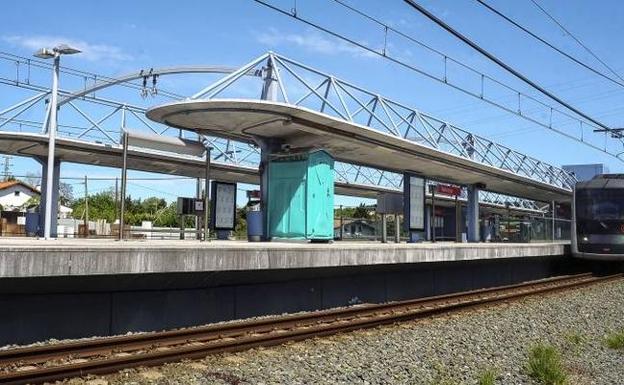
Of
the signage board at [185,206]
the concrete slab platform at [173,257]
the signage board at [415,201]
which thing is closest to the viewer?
the concrete slab platform at [173,257]

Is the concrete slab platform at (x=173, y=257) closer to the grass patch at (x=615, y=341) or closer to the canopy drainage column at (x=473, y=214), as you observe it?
the grass patch at (x=615, y=341)

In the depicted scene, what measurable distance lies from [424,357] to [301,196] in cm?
929

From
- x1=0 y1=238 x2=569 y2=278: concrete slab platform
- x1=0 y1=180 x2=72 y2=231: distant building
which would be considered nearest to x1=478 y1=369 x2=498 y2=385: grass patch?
x1=0 y1=238 x2=569 y2=278: concrete slab platform

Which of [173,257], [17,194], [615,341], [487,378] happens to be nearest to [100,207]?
[17,194]

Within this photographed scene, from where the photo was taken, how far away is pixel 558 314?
14.8m

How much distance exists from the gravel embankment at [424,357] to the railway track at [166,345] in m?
0.17

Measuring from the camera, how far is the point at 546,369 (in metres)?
8.40

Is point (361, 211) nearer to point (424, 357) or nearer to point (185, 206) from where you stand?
point (185, 206)

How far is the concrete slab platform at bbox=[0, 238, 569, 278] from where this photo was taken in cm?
873


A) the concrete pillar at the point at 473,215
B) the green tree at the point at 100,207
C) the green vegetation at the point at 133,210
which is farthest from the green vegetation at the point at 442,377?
the green tree at the point at 100,207

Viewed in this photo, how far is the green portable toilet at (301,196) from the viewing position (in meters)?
18.3

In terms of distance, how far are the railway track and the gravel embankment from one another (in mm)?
175

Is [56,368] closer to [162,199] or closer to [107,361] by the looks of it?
[107,361]

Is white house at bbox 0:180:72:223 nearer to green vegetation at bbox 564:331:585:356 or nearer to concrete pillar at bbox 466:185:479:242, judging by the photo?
concrete pillar at bbox 466:185:479:242
